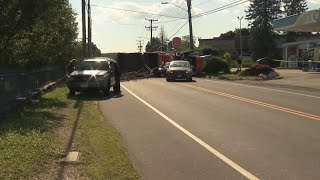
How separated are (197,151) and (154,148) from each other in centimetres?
98

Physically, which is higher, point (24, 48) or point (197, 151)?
point (24, 48)

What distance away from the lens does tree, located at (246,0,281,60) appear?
10094 cm

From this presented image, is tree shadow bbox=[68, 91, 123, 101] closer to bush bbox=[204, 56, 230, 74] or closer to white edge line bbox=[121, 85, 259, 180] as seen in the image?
white edge line bbox=[121, 85, 259, 180]

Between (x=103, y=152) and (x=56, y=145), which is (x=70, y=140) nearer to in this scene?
(x=56, y=145)

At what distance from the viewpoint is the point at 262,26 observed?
106 meters

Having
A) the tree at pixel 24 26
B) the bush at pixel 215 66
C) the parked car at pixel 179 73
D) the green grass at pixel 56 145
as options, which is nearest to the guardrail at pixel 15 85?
the green grass at pixel 56 145

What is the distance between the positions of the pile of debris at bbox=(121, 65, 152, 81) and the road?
2497 centimetres

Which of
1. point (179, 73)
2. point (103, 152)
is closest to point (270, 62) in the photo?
point (179, 73)

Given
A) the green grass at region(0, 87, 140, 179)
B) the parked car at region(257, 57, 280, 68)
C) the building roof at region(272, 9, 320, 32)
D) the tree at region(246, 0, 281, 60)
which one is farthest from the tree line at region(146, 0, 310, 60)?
the green grass at region(0, 87, 140, 179)

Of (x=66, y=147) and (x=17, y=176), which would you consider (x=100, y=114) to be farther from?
(x=17, y=176)

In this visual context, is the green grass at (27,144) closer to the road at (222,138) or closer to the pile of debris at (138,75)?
the road at (222,138)

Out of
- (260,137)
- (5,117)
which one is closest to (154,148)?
(260,137)

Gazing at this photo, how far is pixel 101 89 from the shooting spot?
88.3 feet

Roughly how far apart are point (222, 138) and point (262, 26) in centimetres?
9574
